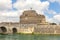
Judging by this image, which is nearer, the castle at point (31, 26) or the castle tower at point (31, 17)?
the castle at point (31, 26)

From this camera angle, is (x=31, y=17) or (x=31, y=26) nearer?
(x=31, y=26)

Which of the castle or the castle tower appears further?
the castle tower

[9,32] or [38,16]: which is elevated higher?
[38,16]

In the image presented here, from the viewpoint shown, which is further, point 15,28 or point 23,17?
point 23,17

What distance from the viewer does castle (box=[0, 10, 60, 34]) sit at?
69.5 meters

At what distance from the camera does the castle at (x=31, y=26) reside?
6950cm

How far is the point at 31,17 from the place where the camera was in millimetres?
80562

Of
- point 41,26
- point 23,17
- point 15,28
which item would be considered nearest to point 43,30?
point 41,26

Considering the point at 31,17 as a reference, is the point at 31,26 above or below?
below

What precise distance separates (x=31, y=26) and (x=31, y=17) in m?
10.3

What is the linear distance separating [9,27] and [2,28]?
147 inches

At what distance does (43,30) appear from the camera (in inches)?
2746

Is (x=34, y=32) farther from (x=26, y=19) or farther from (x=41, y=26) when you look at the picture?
(x=26, y=19)

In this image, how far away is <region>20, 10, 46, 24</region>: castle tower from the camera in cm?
7881
